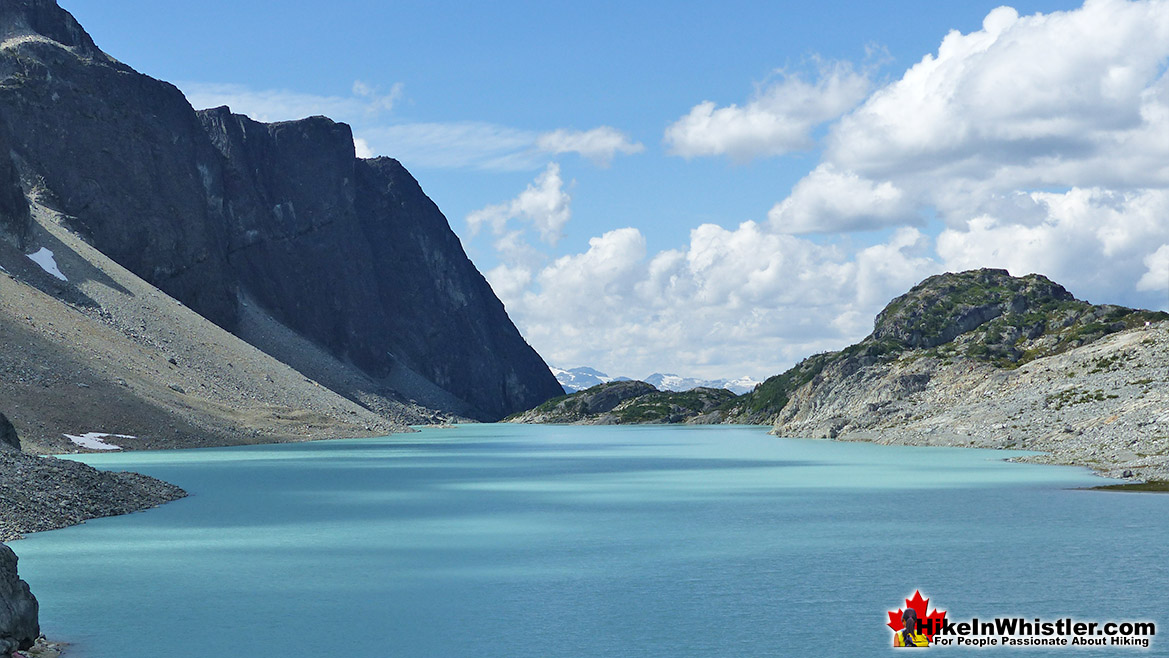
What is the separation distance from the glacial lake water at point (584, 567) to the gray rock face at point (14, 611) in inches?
54.9

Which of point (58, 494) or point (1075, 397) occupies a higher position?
point (1075, 397)

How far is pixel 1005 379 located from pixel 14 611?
119 meters

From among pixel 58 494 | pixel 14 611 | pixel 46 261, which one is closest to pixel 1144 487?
pixel 58 494

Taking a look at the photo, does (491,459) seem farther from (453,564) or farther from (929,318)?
(929,318)

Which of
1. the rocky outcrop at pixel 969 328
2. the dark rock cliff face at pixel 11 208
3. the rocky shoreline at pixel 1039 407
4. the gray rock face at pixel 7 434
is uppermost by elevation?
the dark rock cliff face at pixel 11 208

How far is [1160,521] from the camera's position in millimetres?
44125

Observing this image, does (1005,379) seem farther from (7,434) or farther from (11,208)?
(11,208)

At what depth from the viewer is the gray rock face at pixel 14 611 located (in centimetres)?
2220

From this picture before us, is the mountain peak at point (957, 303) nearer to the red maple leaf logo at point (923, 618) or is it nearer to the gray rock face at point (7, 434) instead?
the gray rock face at point (7, 434)

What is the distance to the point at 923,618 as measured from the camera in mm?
25891

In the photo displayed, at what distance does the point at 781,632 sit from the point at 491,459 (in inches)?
3031

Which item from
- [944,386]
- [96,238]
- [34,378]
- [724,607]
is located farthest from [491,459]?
[96,238]

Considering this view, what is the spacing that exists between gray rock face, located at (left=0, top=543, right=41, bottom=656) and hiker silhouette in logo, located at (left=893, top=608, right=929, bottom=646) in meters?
19.6

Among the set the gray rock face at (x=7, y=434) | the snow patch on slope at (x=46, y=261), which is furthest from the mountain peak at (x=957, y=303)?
the gray rock face at (x=7, y=434)
